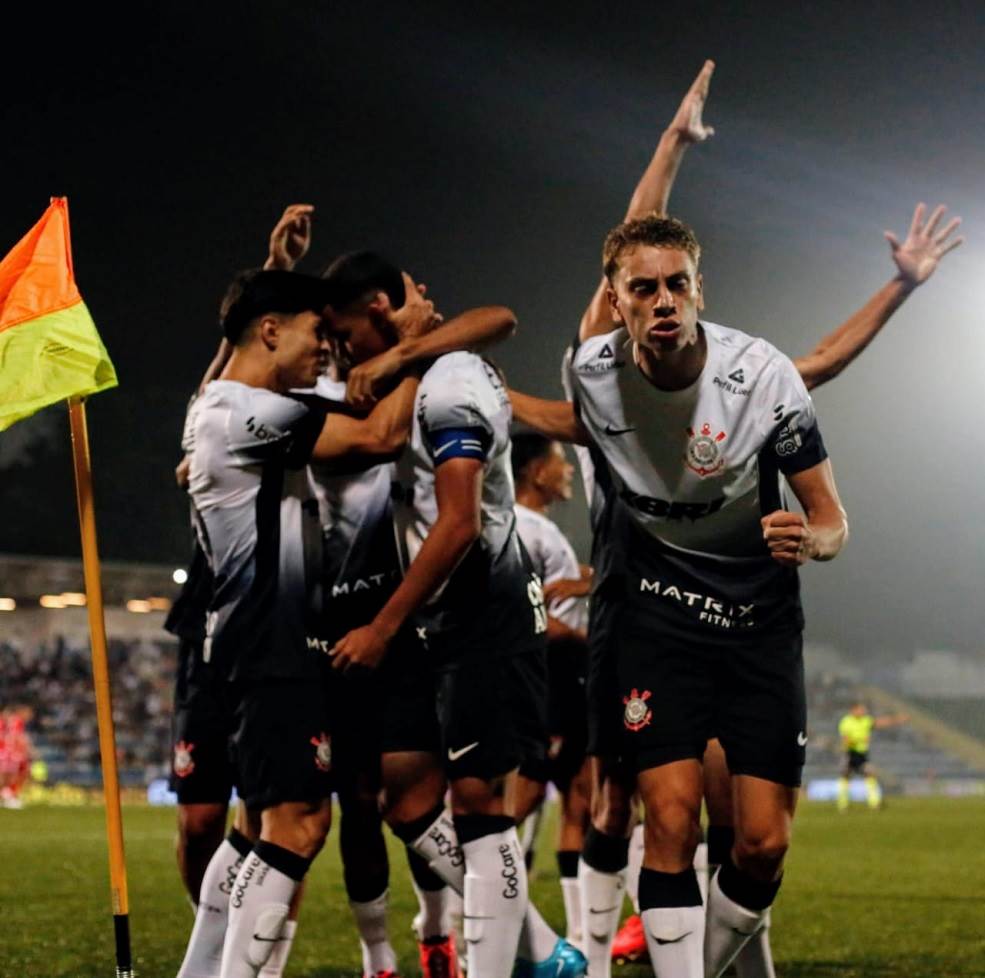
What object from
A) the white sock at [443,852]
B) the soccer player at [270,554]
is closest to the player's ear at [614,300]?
the soccer player at [270,554]

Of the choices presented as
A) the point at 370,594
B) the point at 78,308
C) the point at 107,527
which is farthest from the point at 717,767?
the point at 107,527

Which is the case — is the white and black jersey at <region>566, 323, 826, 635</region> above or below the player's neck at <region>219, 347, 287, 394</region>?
below

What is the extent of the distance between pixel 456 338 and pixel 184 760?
1945mm

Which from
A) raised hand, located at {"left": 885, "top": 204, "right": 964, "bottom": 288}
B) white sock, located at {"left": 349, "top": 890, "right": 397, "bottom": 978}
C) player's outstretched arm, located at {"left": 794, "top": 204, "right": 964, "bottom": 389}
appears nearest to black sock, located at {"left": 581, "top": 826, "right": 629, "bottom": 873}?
white sock, located at {"left": 349, "top": 890, "right": 397, "bottom": 978}

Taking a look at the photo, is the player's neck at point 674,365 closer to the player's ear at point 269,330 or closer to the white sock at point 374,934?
the player's ear at point 269,330

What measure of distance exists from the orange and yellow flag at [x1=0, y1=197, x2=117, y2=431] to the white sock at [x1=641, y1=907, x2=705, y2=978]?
223 centimetres

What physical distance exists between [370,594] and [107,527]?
43069 mm

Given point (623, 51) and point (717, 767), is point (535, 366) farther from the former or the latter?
point (717, 767)

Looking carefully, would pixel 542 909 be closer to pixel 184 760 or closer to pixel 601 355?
pixel 184 760

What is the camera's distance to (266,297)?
14.9ft

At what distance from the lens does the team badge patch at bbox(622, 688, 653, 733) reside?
14.3ft

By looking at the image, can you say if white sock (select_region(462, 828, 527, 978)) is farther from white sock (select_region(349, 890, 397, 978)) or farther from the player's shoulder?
the player's shoulder

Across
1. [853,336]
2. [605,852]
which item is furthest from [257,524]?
[853,336]

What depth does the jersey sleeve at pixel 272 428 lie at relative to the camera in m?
4.34
